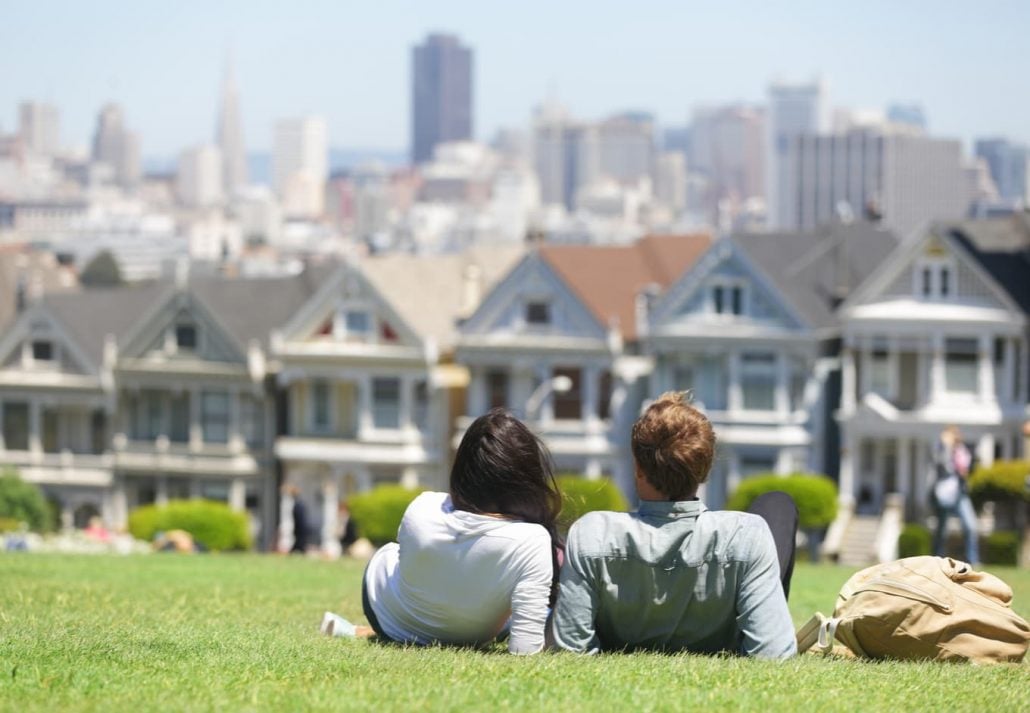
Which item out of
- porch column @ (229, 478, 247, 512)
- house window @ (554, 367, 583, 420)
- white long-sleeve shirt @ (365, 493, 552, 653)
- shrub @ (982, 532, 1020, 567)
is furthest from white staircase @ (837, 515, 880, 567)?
white long-sleeve shirt @ (365, 493, 552, 653)

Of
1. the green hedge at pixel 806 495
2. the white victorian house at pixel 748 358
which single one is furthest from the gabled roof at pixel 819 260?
the green hedge at pixel 806 495

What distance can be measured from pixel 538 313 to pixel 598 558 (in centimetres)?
3905

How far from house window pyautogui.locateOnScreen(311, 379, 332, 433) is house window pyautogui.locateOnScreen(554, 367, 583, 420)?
5610 mm

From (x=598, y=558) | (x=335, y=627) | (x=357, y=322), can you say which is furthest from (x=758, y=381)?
(x=598, y=558)

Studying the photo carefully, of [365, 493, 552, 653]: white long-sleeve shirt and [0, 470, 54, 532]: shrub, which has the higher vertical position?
[365, 493, 552, 653]: white long-sleeve shirt

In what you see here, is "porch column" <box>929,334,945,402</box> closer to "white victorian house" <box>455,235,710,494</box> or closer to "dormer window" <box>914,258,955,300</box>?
"dormer window" <box>914,258,955,300</box>

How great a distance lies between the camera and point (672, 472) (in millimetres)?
12266

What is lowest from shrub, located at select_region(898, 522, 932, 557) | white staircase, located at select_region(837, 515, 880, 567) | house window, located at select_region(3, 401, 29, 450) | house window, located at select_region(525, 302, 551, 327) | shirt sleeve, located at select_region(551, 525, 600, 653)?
white staircase, located at select_region(837, 515, 880, 567)

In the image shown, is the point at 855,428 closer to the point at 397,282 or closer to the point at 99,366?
the point at 397,282

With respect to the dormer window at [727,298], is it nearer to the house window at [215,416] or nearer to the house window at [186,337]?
the house window at [215,416]

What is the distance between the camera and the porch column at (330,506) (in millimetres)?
51734

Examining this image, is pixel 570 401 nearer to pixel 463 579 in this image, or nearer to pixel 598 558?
pixel 463 579

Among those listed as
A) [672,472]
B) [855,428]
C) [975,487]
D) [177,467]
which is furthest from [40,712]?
[177,467]

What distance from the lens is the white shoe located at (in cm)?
Result: 1416
